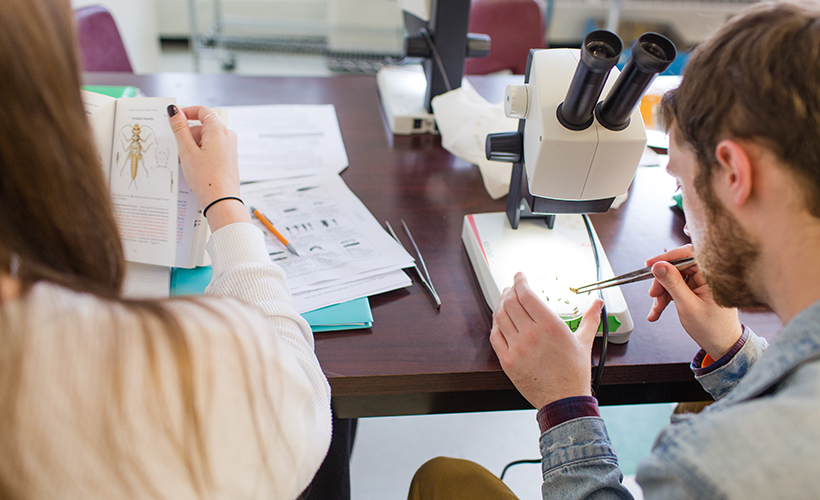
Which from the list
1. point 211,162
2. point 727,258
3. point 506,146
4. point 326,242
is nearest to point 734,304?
point 727,258

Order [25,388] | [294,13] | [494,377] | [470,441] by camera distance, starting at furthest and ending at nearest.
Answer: [294,13] < [470,441] < [494,377] < [25,388]

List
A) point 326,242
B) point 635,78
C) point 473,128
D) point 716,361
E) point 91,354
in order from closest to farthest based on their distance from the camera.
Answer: point 91,354, point 635,78, point 716,361, point 326,242, point 473,128

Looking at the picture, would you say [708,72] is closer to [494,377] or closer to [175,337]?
[494,377]

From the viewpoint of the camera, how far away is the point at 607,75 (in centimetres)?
70

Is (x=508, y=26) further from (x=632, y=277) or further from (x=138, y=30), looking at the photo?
(x=138, y=30)

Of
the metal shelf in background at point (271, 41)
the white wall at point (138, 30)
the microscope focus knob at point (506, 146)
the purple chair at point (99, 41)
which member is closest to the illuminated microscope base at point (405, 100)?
the microscope focus knob at point (506, 146)

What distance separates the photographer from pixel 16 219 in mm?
448

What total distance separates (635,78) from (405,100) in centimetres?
86

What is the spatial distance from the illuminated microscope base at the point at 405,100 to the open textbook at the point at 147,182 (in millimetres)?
618

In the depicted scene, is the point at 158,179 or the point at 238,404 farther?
the point at 158,179

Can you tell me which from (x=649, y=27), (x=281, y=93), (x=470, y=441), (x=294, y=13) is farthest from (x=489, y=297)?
(x=649, y=27)

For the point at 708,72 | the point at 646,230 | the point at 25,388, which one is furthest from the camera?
the point at 646,230

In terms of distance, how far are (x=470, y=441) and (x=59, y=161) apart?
1331 millimetres

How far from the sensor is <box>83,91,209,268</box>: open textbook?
0.87 metres
